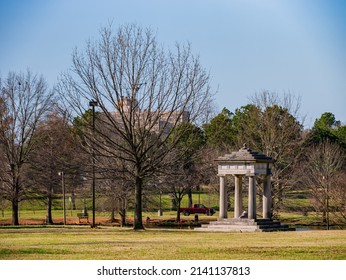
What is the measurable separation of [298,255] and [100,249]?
5907 mm

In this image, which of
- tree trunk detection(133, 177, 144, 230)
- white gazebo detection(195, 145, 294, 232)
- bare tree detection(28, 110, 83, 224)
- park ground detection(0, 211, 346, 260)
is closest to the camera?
park ground detection(0, 211, 346, 260)

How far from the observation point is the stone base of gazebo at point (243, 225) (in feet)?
136

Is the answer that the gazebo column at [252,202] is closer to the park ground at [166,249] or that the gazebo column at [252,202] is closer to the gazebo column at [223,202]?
the gazebo column at [223,202]

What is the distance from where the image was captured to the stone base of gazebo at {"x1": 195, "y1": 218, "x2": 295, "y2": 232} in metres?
41.4

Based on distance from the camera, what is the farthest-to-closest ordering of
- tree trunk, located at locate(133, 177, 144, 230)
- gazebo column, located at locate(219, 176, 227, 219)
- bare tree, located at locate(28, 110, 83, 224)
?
bare tree, located at locate(28, 110, 83, 224), gazebo column, located at locate(219, 176, 227, 219), tree trunk, located at locate(133, 177, 144, 230)

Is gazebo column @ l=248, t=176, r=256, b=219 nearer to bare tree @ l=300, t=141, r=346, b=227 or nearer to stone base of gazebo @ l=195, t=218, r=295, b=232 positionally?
stone base of gazebo @ l=195, t=218, r=295, b=232

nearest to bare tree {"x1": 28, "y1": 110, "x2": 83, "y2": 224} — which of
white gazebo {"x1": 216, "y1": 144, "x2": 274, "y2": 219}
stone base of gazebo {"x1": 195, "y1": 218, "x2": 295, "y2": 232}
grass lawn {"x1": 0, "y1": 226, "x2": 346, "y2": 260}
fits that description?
white gazebo {"x1": 216, "y1": 144, "x2": 274, "y2": 219}

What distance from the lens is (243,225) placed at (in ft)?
138

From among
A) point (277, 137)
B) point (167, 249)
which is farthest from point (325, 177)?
point (167, 249)

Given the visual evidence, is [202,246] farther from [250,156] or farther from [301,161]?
[301,161]

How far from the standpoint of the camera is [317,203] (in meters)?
57.5

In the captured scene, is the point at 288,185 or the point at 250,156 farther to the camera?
the point at 288,185
